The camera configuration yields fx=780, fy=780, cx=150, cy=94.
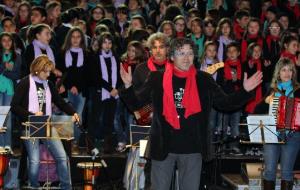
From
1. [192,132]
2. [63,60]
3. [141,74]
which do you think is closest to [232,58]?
[63,60]

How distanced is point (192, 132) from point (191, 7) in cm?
901

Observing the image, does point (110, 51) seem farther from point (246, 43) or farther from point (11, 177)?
point (11, 177)

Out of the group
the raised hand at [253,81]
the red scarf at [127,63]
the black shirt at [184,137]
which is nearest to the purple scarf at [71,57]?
the red scarf at [127,63]

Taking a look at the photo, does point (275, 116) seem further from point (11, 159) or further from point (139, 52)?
point (11, 159)

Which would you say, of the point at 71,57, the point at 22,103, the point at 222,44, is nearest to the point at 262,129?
the point at 22,103

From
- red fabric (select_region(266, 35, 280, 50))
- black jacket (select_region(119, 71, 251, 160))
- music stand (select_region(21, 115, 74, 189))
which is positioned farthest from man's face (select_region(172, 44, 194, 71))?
red fabric (select_region(266, 35, 280, 50))

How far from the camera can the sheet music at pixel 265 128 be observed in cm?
998

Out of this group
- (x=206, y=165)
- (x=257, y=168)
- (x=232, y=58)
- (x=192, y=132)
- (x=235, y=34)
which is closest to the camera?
(x=192, y=132)

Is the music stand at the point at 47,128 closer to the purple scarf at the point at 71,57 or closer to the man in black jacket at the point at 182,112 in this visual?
the man in black jacket at the point at 182,112

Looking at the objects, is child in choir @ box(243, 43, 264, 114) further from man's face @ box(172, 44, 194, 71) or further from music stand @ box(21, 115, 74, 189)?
man's face @ box(172, 44, 194, 71)

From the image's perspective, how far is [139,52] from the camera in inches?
499

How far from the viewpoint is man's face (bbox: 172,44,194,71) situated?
8023mm

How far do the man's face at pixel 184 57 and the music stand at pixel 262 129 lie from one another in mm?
2222

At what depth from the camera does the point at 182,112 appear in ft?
26.4
